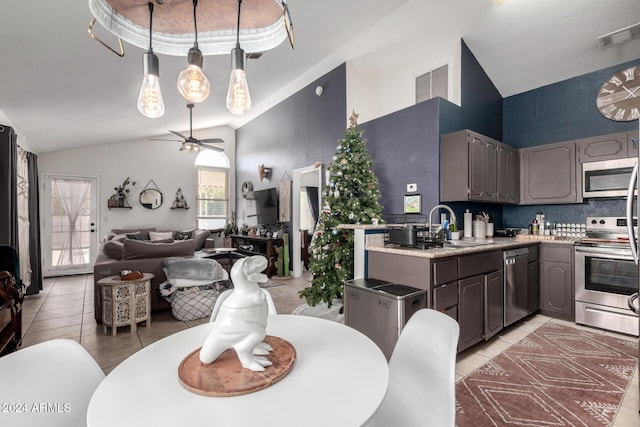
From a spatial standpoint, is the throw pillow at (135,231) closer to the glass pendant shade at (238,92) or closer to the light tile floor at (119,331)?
the light tile floor at (119,331)

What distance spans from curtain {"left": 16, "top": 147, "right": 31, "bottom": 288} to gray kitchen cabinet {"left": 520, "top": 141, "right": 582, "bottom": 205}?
6.57m

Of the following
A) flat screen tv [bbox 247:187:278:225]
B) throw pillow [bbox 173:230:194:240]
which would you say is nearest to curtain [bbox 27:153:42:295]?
throw pillow [bbox 173:230:194:240]

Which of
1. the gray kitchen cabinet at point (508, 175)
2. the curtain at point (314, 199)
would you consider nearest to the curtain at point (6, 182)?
the curtain at point (314, 199)

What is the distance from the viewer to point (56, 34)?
7.22 ft

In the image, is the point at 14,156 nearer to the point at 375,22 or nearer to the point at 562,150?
the point at 375,22

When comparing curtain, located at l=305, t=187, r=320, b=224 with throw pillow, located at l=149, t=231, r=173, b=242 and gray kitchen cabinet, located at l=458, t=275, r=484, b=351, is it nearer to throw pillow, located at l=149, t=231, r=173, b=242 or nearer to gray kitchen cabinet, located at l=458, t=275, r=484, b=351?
throw pillow, located at l=149, t=231, r=173, b=242

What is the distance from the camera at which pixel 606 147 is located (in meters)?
3.45

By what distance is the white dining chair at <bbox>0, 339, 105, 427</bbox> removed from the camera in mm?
803

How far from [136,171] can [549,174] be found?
7.79m

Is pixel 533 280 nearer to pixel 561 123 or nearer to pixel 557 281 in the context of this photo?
pixel 557 281

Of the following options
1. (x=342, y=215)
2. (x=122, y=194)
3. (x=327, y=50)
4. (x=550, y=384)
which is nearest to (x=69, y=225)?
(x=122, y=194)

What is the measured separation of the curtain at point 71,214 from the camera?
20.2 feet

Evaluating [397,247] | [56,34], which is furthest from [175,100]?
[397,247]

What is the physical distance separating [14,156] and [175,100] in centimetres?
222
